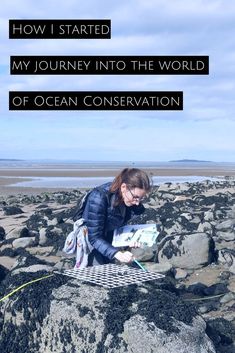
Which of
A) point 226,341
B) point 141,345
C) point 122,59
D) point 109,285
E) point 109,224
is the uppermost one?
point 122,59

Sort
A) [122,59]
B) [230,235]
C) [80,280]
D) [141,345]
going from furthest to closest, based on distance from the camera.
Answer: [230,235] → [122,59] → [80,280] → [141,345]

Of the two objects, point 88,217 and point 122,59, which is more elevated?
point 122,59

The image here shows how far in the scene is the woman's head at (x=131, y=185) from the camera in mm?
5594

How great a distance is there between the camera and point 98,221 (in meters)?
5.73

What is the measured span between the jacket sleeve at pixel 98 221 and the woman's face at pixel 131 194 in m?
0.20

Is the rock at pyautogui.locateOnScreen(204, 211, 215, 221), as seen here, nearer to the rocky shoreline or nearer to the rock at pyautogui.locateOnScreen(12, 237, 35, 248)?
the rocky shoreline

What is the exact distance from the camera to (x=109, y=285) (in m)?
5.26

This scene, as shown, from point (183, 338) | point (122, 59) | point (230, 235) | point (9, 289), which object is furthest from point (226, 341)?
point (230, 235)

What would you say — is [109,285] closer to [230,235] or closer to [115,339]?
[115,339]

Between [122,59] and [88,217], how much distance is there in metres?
4.03

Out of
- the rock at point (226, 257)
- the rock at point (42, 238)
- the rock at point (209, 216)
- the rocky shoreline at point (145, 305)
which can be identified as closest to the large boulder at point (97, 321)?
the rocky shoreline at point (145, 305)

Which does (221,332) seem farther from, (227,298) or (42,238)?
(42,238)

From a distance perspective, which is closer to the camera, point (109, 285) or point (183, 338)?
point (183, 338)

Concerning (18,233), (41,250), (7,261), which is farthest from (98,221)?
(18,233)
